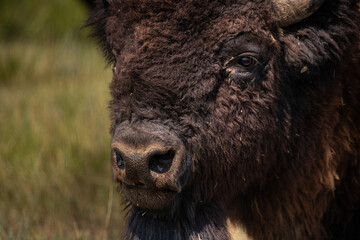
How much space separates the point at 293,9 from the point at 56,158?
3.01 metres

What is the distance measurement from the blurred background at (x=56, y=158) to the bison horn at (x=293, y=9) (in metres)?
1.33

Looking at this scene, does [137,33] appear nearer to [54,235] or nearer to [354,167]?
[354,167]

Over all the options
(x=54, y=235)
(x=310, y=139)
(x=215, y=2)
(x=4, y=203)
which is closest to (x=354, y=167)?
(x=310, y=139)

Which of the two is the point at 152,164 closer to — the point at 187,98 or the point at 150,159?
the point at 150,159

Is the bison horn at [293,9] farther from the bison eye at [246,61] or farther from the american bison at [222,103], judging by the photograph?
the bison eye at [246,61]

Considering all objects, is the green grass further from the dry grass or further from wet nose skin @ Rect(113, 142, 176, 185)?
wet nose skin @ Rect(113, 142, 176, 185)

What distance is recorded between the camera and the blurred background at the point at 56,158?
436 centimetres

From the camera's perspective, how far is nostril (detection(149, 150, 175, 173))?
250cm

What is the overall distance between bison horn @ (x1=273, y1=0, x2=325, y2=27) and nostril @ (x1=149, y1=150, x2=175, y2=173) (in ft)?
2.93

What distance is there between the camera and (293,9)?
2703 mm

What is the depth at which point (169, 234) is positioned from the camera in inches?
111

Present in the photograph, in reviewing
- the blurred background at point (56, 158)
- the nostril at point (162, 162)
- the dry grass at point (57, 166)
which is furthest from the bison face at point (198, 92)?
the blurred background at point (56, 158)

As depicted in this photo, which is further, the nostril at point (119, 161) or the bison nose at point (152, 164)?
the nostril at point (119, 161)

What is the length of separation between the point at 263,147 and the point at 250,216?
1.84 ft
